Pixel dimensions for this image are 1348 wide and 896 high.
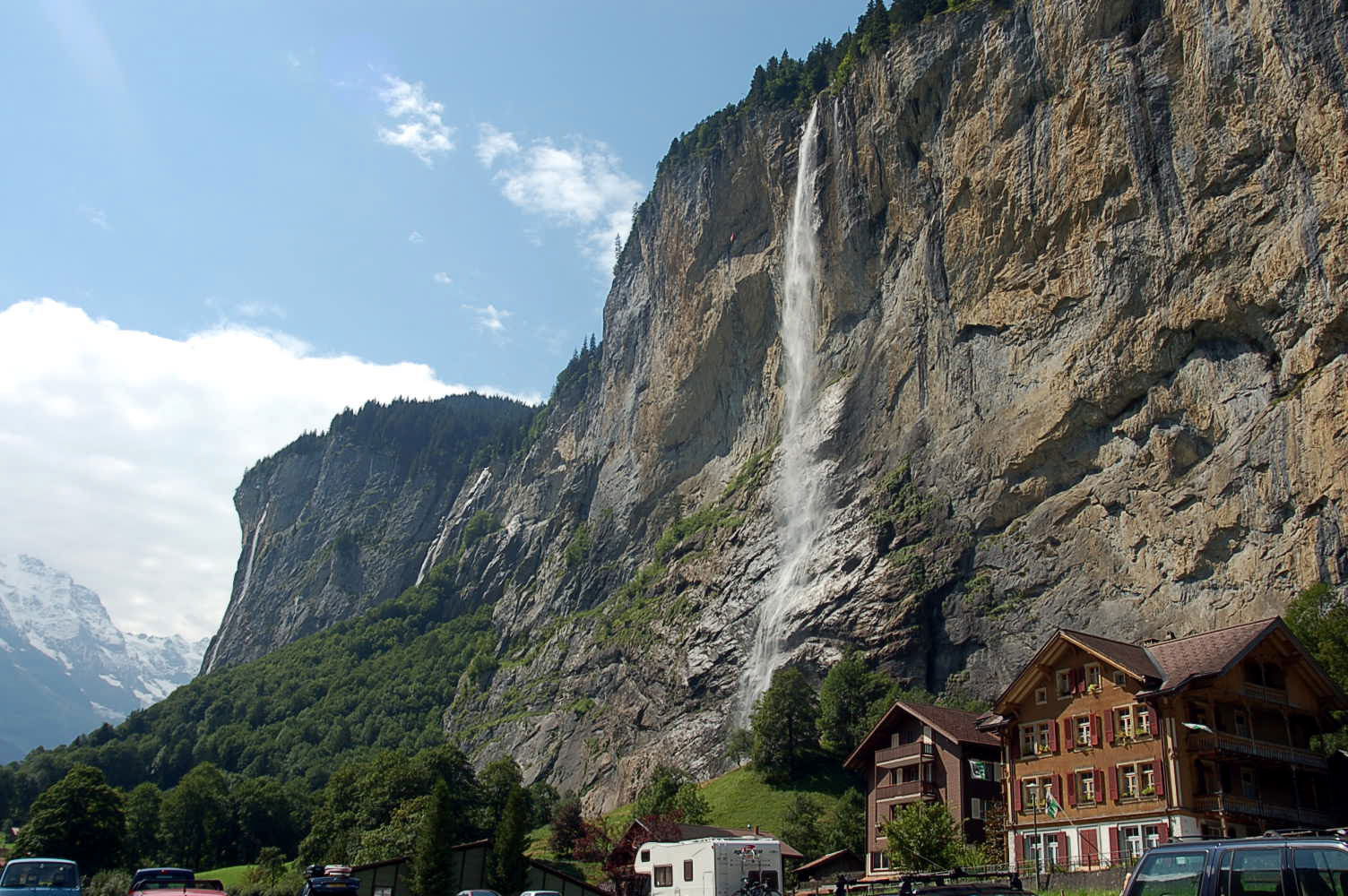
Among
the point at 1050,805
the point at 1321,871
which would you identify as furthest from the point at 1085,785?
the point at 1321,871

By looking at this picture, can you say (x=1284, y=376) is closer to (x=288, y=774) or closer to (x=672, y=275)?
(x=672, y=275)

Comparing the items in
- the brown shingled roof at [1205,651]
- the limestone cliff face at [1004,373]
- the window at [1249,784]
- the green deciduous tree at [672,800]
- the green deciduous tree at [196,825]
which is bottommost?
the green deciduous tree at [196,825]

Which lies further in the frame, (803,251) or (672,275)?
(672,275)

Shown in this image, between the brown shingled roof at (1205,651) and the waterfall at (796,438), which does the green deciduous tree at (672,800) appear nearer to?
the waterfall at (796,438)

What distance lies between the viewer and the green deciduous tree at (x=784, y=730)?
8238 centimetres

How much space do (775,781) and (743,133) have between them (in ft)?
275

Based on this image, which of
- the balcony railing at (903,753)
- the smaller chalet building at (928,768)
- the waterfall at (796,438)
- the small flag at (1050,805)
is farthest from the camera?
the waterfall at (796,438)

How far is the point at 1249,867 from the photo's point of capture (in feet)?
58.1

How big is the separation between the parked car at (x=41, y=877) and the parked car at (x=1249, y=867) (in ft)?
90.0

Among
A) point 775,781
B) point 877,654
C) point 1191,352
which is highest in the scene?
point 1191,352

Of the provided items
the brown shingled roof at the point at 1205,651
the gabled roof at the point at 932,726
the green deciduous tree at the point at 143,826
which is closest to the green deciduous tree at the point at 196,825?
the green deciduous tree at the point at 143,826

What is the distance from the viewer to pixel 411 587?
197 meters

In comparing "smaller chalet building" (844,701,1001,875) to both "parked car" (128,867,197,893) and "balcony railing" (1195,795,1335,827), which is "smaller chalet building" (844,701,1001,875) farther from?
"parked car" (128,867,197,893)

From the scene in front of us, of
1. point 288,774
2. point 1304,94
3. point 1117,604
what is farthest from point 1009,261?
point 288,774
